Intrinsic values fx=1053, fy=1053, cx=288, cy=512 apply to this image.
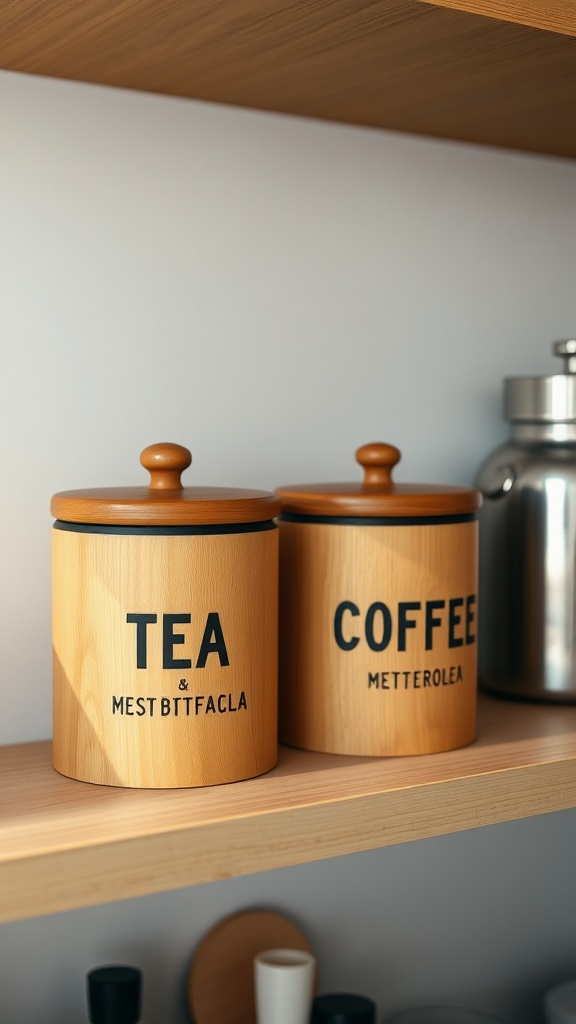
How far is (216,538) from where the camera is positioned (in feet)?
1.86

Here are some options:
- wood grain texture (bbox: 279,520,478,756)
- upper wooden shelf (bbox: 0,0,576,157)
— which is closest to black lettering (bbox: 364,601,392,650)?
wood grain texture (bbox: 279,520,478,756)

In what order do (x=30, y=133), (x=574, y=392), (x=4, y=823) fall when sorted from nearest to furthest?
(x=4, y=823) < (x=30, y=133) < (x=574, y=392)

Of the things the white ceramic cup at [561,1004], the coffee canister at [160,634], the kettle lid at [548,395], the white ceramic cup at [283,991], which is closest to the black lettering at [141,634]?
the coffee canister at [160,634]

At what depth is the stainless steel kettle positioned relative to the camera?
79cm

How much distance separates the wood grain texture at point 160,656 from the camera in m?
0.56

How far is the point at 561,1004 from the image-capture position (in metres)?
0.86

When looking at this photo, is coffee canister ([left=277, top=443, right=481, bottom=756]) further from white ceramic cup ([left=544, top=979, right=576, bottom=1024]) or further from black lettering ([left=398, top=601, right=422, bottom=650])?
white ceramic cup ([left=544, top=979, right=576, bottom=1024])

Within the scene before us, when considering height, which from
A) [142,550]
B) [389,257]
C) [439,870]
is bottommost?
[439,870]

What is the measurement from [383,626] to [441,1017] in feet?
1.30

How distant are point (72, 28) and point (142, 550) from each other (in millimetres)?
304

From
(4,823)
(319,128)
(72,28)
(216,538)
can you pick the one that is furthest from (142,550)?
(319,128)

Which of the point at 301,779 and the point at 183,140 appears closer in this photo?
the point at 301,779

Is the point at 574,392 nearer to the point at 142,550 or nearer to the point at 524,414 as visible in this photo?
the point at 524,414

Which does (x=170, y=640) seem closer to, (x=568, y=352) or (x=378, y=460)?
(x=378, y=460)
